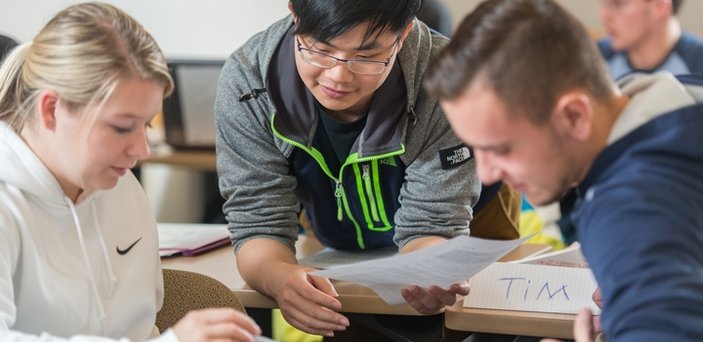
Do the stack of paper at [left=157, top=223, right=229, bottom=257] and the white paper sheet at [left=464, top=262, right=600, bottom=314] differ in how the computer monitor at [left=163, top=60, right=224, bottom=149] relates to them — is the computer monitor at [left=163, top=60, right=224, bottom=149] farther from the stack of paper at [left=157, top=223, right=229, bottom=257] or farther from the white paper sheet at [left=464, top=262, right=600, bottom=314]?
the white paper sheet at [left=464, top=262, right=600, bottom=314]

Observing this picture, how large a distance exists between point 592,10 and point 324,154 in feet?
6.80

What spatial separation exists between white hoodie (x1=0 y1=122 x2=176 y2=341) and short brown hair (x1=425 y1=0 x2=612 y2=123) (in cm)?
47

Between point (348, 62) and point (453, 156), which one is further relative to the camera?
point (453, 156)

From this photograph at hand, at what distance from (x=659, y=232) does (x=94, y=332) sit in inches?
30.8

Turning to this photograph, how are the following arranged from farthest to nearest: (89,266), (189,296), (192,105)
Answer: (192,105) < (189,296) < (89,266)

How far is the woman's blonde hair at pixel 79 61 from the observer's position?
4.15ft

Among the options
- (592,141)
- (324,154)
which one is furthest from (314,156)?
Answer: (592,141)

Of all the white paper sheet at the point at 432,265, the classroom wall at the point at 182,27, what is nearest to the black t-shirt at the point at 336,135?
the white paper sheet at the point at 432,265

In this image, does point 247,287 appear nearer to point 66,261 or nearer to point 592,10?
point 66,261

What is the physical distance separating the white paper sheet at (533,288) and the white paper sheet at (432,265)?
0.11 meters

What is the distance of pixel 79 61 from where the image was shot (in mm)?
1264

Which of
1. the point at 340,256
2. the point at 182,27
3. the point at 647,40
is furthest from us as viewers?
the point at 182,27

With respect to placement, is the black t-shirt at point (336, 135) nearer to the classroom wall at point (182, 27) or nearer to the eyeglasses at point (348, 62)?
the eyeglasses at point (348, 62)

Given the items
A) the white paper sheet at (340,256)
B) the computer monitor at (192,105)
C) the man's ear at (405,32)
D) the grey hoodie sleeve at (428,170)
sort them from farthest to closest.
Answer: the computer monitor at (192,105), the white paper sheet at (340,256), the grey hoodie sleeve at (428,170), the man's ear at (405,32)
